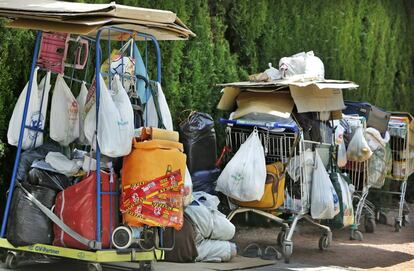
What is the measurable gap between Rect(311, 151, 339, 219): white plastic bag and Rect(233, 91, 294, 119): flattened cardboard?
640mm

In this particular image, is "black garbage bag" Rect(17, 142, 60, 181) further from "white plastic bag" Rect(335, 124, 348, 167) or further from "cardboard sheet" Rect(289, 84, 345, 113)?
"white plastic bag" Rect(335, 124, 348, 167)

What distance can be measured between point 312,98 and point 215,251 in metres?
2.22

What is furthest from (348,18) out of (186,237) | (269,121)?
(186,237)

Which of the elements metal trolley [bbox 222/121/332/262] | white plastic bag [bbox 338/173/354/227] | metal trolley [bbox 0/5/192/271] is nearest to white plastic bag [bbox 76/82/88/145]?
metal trolley [bbox 0/5/192/271]

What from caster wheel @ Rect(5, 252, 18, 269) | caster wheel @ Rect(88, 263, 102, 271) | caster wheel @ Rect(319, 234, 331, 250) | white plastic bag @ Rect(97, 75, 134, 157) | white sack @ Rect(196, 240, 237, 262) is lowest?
caster wheel @ Rect(319, 234, 331, 250)

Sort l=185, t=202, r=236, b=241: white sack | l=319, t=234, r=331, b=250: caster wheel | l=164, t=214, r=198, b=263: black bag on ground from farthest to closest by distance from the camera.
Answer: l=319, t=234, r=331, b=250: caster wheel < l=185, t=202, r=236, b=241: white sack < l=164, t=214, r=198, b=263: black bag on ground

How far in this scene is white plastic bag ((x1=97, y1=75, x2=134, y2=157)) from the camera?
712 cm

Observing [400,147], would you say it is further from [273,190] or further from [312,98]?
[273,190]

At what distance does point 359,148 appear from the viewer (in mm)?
11141

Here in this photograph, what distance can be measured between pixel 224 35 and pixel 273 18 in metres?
0.96

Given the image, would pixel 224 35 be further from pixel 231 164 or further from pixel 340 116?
pixel 231 164

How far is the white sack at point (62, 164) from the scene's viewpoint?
7484 millimetres

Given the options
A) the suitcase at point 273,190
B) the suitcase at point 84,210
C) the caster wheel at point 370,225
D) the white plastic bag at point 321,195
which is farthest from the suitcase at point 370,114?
the suitcase at point 84,210

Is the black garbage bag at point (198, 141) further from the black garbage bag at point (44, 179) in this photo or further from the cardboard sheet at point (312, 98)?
the black garbage bag at point (44, 179)
